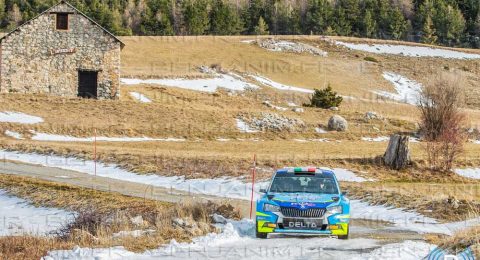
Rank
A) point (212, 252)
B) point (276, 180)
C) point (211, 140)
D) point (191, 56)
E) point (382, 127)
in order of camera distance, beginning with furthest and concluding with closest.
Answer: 1. point (191, 56)
2. point (382, 127)
3. point (211, 140)
4. point (276, 180)
5. point (212, 252)

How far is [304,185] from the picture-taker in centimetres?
1619

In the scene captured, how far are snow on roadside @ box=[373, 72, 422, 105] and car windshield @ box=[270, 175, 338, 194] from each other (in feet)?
218

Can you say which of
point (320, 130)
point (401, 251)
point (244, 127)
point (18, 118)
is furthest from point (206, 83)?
point (401, 251)

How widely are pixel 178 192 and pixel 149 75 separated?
1991 inches

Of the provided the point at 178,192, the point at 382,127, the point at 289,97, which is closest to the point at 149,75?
the point at 289,97

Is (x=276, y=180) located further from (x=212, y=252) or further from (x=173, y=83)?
(x=173, y=83)

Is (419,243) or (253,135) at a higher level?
(419,243)

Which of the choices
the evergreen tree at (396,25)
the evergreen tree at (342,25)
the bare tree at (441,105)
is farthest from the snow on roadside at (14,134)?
the evergreen tree at (396,25)

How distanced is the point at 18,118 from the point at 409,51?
271 ft

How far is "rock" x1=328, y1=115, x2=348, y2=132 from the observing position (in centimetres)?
5347

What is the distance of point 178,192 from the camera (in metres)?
24.6

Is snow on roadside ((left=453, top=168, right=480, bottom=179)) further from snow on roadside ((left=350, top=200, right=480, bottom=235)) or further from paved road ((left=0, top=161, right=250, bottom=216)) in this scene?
paved road ((left=0, top=161, right=250, bottom=216))

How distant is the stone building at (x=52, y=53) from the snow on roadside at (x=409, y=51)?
65.8 meters

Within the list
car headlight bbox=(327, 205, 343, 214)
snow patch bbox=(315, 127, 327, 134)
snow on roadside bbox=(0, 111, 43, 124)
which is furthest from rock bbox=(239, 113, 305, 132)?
car headlight bbox=(327, 205, 343, 214)
